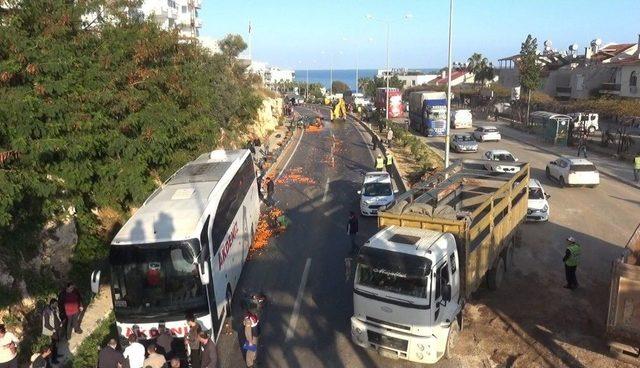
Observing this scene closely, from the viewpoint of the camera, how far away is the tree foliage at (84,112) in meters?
10.9

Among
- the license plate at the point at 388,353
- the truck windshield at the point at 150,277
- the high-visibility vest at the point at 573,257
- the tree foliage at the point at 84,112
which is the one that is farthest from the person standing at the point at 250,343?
the high-visibility vest at the point at 573,257

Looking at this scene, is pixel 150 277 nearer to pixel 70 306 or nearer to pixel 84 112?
pixel 70 306

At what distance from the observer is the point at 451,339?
11.0m

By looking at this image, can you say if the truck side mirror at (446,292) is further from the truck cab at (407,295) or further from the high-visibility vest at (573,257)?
the high-visibility vest at (573,257)

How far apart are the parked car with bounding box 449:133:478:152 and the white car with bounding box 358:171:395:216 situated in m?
17.0

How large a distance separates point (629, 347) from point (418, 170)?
19.6 metres

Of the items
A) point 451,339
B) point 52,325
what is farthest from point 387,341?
point 52,325

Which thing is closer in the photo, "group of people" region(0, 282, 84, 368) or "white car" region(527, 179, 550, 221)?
"group of people" region(0, 282, 84, 368)

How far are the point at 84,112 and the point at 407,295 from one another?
350 inches

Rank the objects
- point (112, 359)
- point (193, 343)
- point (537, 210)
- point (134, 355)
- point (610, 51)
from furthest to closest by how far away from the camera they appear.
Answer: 1. point (610, 51)
2. point (537, 210)
3. point (193, 343)
4. point (134, 355)
5. point (112, 359)

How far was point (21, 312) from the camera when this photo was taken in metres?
12.9

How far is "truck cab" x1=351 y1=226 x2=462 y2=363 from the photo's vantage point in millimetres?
10148

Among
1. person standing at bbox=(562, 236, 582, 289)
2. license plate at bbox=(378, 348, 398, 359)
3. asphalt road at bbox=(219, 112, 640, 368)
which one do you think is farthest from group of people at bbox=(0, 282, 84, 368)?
person standing at bbox=(562, 236, 582, 289)

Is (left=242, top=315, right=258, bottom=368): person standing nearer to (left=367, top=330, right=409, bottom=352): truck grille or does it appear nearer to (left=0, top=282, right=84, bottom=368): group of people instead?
(left=367, top=330, right=409, bottom=352): truck grille
